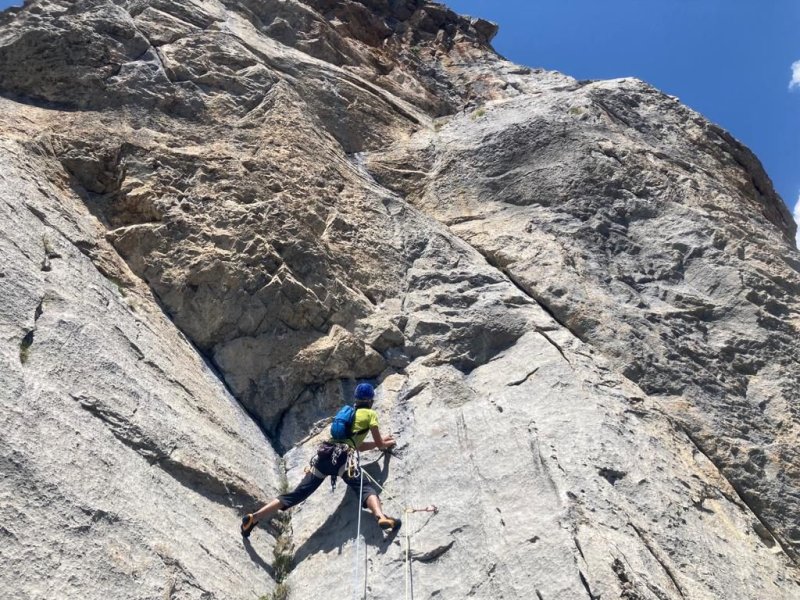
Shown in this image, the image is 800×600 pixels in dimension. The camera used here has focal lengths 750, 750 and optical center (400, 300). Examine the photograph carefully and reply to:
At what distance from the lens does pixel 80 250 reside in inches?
387

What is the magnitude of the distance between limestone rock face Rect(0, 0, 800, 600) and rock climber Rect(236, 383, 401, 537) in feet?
0.75

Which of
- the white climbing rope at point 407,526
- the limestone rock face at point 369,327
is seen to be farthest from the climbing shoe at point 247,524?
the white climbing rope at point 407,526

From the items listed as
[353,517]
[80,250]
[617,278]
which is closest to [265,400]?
[353,517]

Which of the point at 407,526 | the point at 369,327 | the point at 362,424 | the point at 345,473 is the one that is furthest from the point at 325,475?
the point at 369,327

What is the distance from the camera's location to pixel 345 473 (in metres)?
8.66

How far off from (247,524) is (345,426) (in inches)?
60.6

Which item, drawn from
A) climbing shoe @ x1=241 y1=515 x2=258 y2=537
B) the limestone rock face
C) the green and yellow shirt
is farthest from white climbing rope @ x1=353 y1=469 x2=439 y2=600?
climbing shoe @ x1=241 y1=515 x2=258 y2=537

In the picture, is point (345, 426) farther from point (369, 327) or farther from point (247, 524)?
point (369, 327)

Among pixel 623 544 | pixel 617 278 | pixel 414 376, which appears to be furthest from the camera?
pixel 617 278

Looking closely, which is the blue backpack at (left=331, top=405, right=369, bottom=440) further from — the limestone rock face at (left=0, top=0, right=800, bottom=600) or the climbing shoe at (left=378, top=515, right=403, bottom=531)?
the climbing shoe at (left=378, top=515, right=403, bottom=531)

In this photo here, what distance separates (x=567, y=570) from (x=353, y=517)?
2.68 meters

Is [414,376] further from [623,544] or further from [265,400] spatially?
[623,544]

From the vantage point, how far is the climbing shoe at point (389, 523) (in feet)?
26.3

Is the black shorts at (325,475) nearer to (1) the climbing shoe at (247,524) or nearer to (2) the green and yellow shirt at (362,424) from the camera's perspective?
(2) the green and yellow shirt at (362,424)
